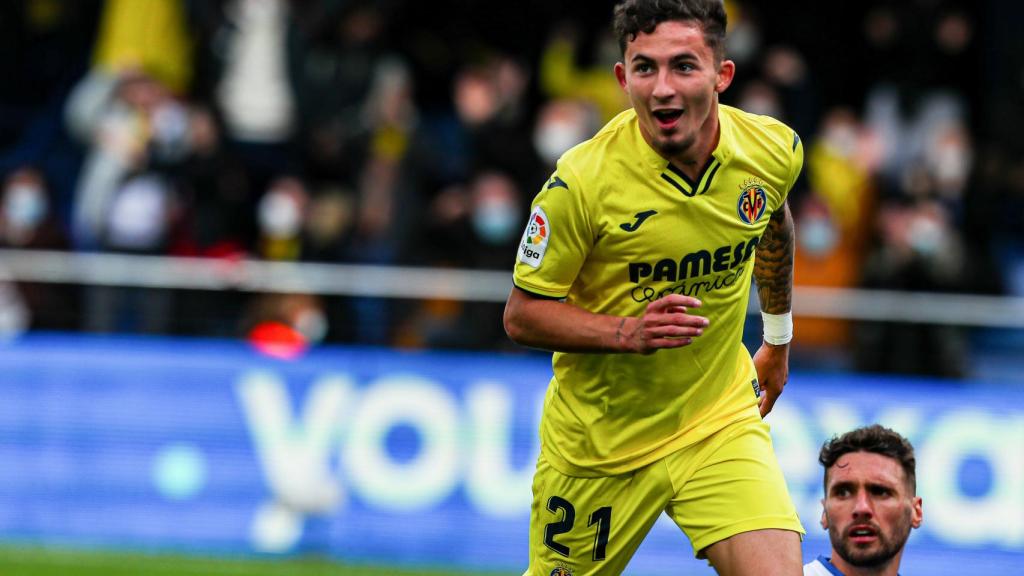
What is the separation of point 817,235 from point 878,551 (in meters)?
7.69

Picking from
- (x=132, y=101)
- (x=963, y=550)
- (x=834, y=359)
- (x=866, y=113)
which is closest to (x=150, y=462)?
(x=132, y=101)

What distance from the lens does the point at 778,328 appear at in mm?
6820

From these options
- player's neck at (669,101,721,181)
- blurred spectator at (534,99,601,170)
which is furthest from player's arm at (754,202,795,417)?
blurred spectator at (534,99,601,170)

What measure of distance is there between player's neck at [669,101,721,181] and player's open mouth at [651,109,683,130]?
19 centimetres

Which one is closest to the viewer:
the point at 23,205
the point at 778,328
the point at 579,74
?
the point at 778,328

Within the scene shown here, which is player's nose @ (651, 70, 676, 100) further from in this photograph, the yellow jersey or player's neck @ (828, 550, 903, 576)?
player's neck @ (828, 550, 903, 576)

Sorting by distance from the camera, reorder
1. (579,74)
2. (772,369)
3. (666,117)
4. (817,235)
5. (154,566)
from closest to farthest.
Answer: (666,117), (772,369), (154,566), (817,235), (579,74)

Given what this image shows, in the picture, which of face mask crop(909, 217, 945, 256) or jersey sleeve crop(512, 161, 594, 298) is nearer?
jersey sleeve crop(512, 161, 594, 298)

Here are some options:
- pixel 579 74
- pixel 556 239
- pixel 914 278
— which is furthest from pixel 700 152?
pixel 579 74

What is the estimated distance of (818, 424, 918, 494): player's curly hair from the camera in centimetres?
628

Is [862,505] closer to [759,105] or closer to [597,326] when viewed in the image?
[597,326]

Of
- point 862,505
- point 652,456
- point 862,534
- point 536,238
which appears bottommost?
point 862,534

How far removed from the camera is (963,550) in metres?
12.7

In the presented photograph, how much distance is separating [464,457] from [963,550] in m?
3.71
